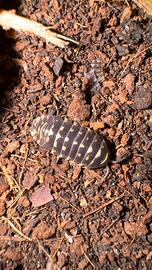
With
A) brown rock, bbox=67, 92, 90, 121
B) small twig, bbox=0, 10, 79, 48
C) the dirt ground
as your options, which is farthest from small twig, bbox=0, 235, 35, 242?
small twig, bbox=0, 10, 79, 48

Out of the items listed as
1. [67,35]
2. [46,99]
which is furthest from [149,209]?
[67,35]

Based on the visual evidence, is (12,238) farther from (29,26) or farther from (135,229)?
(29,26)

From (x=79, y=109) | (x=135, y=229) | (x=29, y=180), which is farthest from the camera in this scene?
(x=79, y=109)

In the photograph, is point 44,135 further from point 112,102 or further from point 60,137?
point 112,102

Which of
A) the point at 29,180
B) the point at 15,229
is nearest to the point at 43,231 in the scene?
the point at 15,229

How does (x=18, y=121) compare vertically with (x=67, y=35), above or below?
below

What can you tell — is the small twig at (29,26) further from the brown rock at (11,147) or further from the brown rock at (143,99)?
the brown rock at (11,147)
